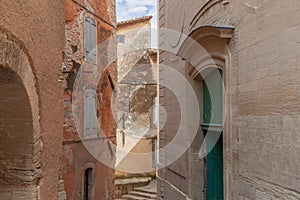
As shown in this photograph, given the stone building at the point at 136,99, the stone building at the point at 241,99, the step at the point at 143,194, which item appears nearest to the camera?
the stone building at the point at 241,99

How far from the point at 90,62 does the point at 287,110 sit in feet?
25.7

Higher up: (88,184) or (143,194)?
(88,184)

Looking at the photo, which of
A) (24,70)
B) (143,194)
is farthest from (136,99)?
(24,70)

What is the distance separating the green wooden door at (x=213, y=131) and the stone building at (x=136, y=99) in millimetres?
11911

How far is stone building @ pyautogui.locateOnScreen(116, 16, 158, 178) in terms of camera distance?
56.5 feet

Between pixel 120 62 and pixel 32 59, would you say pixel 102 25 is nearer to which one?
pixel 32 59

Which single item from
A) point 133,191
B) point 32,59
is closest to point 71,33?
point 32,59

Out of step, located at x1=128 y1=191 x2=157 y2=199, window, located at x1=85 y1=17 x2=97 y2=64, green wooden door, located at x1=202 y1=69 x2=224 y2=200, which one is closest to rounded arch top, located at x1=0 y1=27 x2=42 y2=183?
green wooden door, located at x1=202 y1=69 x2=224 y2=200

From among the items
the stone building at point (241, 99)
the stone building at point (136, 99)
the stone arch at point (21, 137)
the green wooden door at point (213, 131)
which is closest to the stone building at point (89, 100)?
the stone building at point (241, 99)

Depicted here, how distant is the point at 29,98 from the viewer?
3.46 metres

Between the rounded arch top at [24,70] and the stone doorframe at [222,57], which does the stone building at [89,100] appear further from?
the rounded arch top at [24,70]

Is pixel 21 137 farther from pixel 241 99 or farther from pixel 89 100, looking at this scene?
pixel 89 100

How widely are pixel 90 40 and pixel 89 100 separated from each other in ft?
6.12

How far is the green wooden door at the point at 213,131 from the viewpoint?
188 inches
